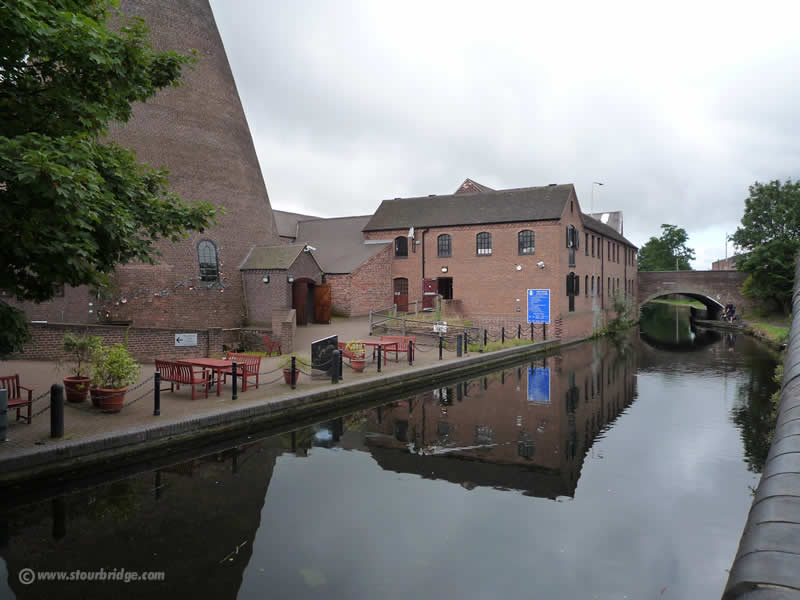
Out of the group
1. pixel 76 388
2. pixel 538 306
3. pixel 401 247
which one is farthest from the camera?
pixel 401 247

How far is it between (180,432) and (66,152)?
4673 millimetres

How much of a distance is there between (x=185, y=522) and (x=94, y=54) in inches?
Answer: 215

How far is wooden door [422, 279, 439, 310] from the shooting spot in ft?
93.1

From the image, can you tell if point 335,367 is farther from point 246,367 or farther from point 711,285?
point 711,285

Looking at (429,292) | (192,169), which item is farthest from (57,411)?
(429,292)

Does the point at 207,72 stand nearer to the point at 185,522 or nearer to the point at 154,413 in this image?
the point at 154,413

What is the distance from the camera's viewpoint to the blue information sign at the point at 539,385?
1372 centimetres

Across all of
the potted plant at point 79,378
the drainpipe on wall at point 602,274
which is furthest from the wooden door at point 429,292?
the potted plant at point 79,378

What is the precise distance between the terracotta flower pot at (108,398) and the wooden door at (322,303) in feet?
46.1

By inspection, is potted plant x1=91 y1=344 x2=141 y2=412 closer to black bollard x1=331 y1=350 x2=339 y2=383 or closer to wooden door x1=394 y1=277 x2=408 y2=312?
black bollard x1=331 y1=350 x2=339 y2=383

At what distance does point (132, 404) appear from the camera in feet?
32.8

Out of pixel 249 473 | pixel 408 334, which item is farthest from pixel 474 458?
pixel 408 334

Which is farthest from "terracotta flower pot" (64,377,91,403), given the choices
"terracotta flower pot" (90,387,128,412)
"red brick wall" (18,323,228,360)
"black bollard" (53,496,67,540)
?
"red brick wall" (18,323,228,360)

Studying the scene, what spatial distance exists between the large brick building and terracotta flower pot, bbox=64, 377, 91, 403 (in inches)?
790
